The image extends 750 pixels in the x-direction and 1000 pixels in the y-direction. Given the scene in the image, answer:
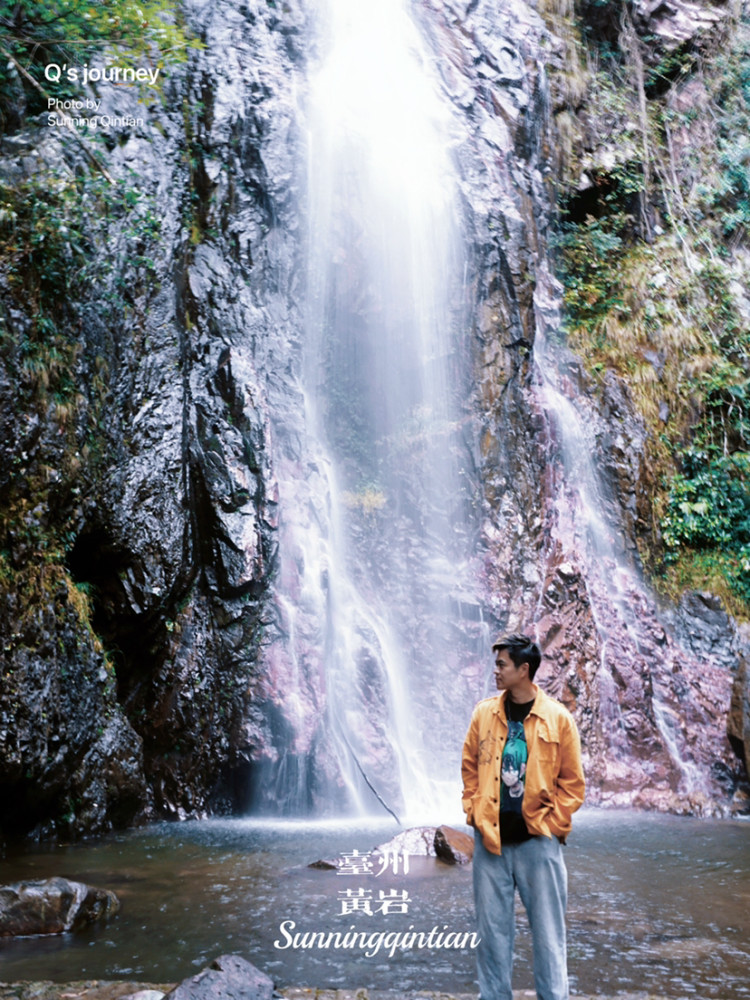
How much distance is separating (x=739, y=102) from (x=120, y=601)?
16353mm

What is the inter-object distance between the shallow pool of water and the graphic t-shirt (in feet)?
3.52

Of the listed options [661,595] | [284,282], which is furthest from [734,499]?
[284,282]

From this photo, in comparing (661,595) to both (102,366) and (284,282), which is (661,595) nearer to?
(284,282)

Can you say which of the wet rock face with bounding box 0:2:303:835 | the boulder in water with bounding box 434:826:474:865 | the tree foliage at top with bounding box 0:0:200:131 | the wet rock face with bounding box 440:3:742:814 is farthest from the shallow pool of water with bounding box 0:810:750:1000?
the tree foliage at top with bounding box 0:0:200:131

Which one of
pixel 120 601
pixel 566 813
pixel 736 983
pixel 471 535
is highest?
pixel 471 535

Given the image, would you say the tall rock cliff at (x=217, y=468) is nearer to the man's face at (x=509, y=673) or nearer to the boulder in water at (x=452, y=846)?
the boulder in water at (x=452, y=846)

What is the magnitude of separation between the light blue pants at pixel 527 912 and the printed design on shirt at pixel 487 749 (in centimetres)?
32

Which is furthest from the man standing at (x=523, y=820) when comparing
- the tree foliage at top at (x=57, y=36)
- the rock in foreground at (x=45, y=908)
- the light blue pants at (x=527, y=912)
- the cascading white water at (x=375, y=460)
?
the tree foliage at top at (x=57, y=36)

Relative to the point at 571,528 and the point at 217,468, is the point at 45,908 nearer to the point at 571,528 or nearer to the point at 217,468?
the point at 217,468

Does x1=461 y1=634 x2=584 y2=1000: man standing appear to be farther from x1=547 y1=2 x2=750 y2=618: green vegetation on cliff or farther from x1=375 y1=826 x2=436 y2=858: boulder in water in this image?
x1=547 y1=2 x2=750 y2=618: green vegetation on cliff

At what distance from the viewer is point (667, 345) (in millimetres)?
13727

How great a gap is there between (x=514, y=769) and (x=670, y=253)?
14.1m

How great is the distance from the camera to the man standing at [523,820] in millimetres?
2914

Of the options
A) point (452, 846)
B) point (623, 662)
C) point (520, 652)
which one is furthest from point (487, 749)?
point (623, 662)
